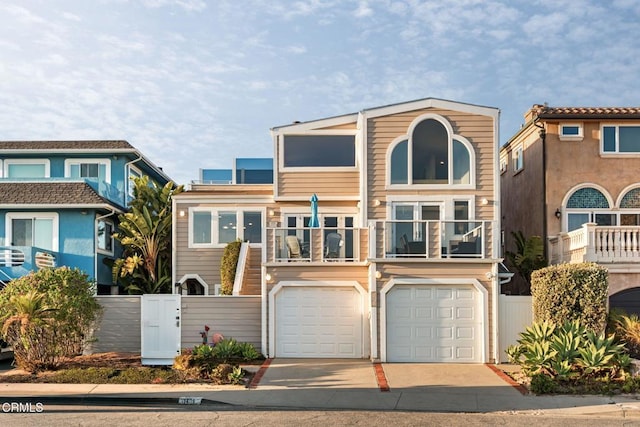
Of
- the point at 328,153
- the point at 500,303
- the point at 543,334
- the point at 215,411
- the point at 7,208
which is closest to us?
the point at 215,411

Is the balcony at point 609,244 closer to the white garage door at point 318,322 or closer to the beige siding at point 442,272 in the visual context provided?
the beige siding at point 442,272

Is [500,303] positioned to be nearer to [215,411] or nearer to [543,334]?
[543,334]

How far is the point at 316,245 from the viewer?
18312 millimetres

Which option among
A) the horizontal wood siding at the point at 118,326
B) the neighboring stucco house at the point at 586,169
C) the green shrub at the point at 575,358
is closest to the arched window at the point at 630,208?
the neighboring stucco house at the point at 586,169

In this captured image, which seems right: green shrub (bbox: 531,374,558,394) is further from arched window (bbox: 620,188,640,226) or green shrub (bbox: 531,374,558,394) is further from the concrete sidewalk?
arched window (bbox: 620,188,640,226)

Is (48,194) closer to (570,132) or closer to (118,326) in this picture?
(118,326)

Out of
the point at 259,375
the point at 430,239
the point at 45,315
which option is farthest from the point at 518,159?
the point at 45,315

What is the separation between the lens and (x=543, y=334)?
15000 mm

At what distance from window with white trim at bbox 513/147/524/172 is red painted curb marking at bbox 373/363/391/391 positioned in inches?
436

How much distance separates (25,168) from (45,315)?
12.8m

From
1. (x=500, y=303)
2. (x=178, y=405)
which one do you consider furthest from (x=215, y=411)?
(x=500, y=303)

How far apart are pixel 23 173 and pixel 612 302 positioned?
2255cm

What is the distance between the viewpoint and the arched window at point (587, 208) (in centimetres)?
2114

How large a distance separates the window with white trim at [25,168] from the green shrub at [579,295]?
20.5 m
